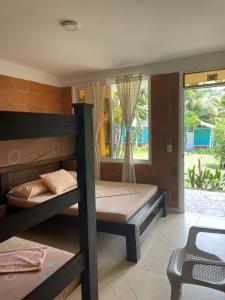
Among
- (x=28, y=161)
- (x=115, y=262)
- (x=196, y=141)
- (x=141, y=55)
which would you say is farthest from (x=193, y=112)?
(x=28, y=161)

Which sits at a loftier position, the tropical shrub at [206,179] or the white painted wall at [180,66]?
the white painted wall at [180,66]

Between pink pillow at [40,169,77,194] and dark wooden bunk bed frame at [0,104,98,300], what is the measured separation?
208cm

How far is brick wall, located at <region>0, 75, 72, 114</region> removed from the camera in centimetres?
343

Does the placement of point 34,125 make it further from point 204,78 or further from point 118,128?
point 118,128

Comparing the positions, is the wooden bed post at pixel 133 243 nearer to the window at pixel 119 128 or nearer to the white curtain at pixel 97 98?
the window at pixel 119 128

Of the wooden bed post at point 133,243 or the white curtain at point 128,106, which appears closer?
the wooden bed post at point 133,243

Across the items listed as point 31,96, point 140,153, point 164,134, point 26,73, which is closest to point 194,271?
point 164,134

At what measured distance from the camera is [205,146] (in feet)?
17.7

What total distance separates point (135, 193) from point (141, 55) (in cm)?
197

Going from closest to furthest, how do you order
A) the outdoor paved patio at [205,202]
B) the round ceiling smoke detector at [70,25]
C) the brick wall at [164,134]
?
the round ceiling smoke detector at [70,25] < the brick wall at [164,134] < the outdoor paved patio at [205,202]

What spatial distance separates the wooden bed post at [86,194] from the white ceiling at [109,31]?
126 centimetres

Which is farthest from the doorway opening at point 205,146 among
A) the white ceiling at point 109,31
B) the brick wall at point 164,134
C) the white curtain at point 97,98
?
the white ceiling at point 109,31

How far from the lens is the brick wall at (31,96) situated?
3.43m

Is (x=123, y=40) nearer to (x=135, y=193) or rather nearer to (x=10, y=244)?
(x=135, y=193)
